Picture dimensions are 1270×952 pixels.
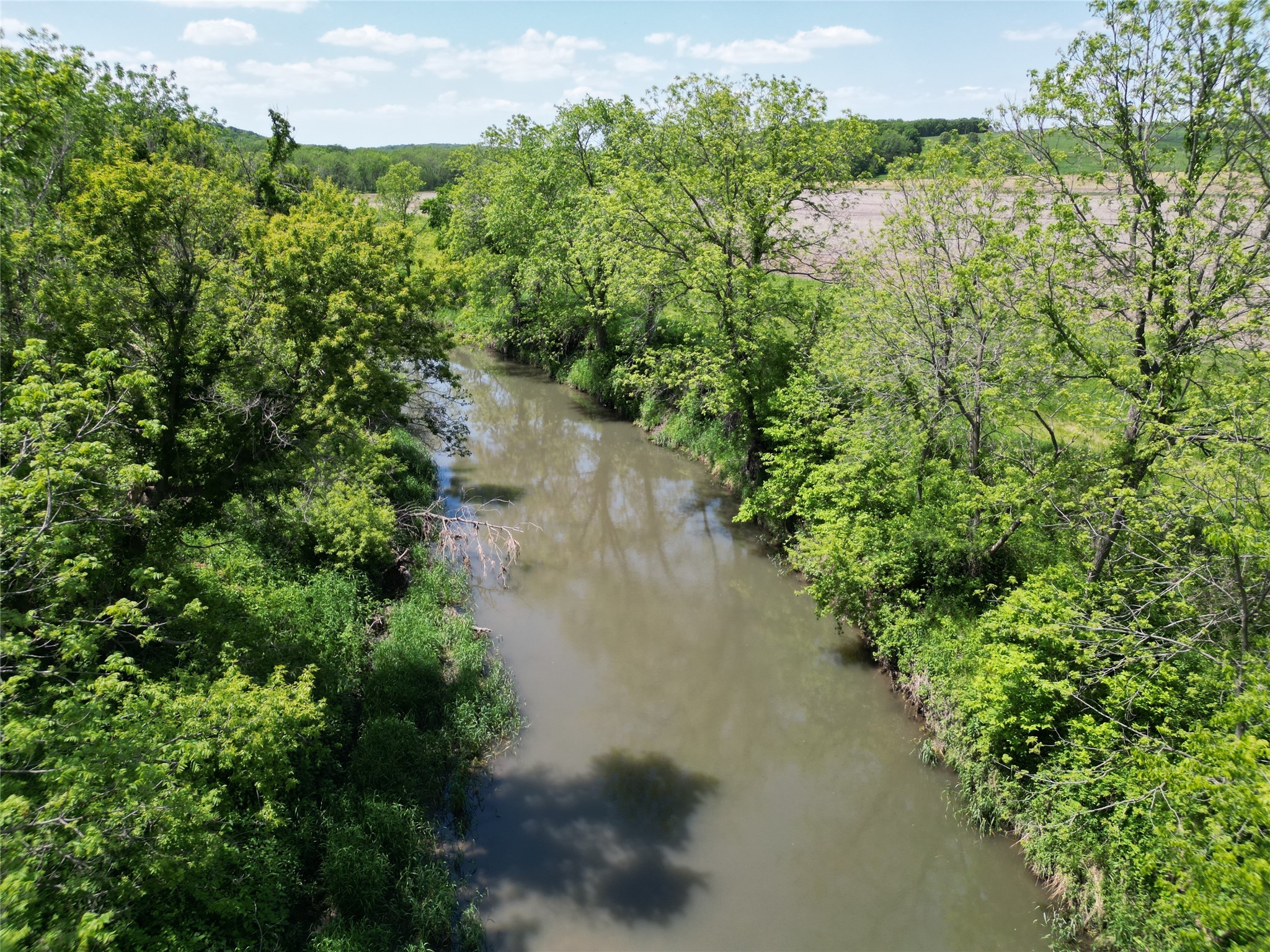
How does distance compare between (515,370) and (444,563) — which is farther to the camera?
(515,370)

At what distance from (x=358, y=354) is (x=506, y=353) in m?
21.2

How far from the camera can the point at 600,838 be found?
9.67 metres

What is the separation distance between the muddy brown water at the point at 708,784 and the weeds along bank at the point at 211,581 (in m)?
0.98

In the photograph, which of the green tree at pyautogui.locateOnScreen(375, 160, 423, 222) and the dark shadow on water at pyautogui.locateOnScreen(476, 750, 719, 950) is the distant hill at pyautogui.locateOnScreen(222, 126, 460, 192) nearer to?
the green tree at pyautogui.locateOnScreen(375, 160, 423, 222)

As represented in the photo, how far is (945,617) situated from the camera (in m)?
11.3

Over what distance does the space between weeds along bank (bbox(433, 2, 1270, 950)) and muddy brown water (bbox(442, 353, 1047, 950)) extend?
920 millimetres

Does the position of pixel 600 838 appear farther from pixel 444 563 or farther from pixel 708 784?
pixel 444 563

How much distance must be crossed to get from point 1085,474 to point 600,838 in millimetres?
8192

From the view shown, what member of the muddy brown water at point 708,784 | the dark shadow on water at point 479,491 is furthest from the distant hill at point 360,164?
the muddy brown water at point 708,784

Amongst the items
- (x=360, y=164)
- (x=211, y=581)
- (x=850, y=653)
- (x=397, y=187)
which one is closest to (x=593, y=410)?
(x=850, y=653)

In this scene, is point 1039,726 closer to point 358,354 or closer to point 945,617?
point 945,617

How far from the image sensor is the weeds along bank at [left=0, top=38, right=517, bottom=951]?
18.3 ft

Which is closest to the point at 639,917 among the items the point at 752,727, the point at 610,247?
the point at 752,727

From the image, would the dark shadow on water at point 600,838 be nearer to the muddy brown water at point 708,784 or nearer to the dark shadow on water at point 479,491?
the muddy brown water at point 708,784
